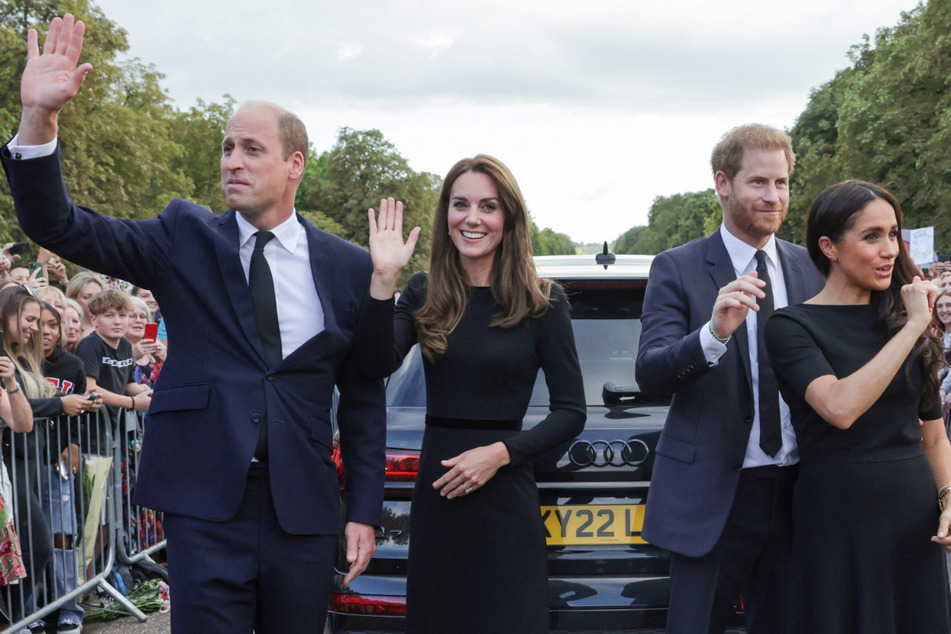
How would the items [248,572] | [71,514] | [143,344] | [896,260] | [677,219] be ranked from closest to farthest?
[248,572] → [896,260] → [71,514] → [143,344] → [677,219]

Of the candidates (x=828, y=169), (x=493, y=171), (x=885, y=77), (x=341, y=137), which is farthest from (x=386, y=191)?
(x=493, y=171)

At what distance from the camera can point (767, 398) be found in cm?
352

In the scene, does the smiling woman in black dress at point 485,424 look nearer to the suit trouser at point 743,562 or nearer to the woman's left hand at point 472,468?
the woman's left hand at point 472,468

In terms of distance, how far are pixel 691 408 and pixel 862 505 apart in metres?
0.61

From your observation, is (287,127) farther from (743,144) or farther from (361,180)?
(361,180)

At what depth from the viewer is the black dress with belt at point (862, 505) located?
321 centimetres

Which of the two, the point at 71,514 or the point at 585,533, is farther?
the point at 71,514

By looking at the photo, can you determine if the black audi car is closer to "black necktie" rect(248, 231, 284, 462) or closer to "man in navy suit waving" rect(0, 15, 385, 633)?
"man in navy suit waving" rect(0, 15, 385, 633)

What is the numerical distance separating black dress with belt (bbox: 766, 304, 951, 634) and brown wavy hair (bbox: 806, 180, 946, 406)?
45 mm

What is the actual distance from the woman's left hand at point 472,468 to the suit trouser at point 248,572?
0.50m

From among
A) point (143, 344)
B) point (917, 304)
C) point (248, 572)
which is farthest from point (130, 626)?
point (917, 304)

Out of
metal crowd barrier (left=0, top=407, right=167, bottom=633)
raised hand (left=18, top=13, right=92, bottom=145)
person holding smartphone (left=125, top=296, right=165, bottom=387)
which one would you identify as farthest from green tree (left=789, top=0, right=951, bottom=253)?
raised hand (left=18, top=13, right=92, bottom=145)

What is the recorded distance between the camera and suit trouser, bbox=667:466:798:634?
349cm

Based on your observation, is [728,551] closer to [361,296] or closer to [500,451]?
[500,451]
